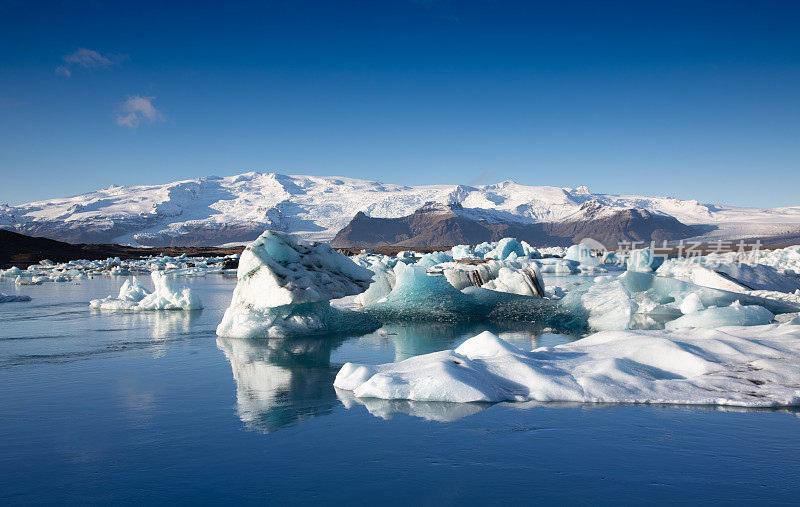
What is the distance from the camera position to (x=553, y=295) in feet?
46.9

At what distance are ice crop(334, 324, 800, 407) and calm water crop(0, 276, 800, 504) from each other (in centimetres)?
19

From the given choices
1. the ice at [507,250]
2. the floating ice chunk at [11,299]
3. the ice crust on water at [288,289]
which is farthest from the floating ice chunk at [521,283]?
the ice at [507,250]

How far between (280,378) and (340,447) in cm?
239

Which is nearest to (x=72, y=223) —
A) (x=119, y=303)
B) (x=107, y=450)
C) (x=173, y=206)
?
(x=173, y=206)

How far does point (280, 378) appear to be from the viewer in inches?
237

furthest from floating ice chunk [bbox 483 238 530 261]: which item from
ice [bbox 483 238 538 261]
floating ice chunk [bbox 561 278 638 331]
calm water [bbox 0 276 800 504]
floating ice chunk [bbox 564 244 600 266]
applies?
calm water [bbox 0 276 800 504]

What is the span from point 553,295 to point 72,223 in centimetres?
17228

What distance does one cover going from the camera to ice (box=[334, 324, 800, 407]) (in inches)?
186

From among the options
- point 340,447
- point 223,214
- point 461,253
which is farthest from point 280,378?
point 223,214

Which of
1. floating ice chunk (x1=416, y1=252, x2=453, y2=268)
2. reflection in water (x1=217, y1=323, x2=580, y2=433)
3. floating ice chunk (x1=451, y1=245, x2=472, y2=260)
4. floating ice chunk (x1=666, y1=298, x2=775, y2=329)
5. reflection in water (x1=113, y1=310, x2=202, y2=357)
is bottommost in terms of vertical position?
reflection in water (x1=217, y1=323, x2=580, y2=433)

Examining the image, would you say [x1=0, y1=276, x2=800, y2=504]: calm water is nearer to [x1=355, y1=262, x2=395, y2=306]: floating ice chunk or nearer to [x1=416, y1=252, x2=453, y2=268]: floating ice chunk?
[x1=355, y1=262, x2=395, y2=306]: floating ice chunk

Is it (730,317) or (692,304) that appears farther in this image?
(692,304)

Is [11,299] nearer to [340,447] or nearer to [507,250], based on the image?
[340,447]

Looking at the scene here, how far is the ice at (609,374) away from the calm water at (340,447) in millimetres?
190
